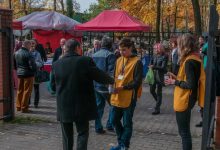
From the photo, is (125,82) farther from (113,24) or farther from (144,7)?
(144,7)

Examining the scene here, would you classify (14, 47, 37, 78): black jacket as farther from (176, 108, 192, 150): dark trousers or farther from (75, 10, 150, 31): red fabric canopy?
(75, 10, 150, 31): red fabric canopy

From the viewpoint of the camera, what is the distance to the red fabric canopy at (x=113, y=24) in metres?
15.5

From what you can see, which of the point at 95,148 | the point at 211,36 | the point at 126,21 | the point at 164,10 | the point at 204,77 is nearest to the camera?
the point at 211,36

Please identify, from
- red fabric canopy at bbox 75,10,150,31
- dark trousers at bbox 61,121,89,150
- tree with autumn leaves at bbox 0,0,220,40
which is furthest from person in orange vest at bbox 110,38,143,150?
tree with autumn leaves at bbox 0,0,220,40

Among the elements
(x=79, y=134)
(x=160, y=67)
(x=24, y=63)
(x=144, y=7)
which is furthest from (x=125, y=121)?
(x=144, y=7)

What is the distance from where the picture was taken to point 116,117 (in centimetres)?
604

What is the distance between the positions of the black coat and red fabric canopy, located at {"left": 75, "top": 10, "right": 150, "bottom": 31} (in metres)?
10.6

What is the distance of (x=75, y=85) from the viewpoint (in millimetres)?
5004

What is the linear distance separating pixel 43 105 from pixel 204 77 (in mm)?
6318

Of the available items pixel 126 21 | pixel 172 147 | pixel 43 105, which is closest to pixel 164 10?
pixel 126 21

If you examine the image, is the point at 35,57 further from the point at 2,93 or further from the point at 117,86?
the point at 117,86

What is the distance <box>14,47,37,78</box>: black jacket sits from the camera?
9.41 metres

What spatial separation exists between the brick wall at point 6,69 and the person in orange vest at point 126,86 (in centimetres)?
332

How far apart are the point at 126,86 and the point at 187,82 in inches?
42.8
